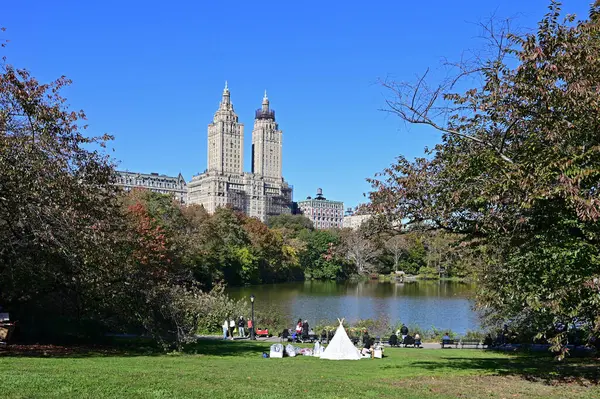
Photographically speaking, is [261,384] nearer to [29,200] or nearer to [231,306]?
[29,200]

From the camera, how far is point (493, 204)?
10633mm

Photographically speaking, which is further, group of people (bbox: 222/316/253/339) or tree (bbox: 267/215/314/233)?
tree (bbox: 267/215/314/233)

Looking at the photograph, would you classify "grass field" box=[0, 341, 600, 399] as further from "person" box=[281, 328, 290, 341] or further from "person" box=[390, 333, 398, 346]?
"person" box=[281, 328, 290, 341]

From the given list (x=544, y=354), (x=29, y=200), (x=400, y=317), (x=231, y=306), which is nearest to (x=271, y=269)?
(x=400, y=317)

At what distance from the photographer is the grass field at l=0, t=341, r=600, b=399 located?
8.51 meters

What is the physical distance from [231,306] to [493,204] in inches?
793

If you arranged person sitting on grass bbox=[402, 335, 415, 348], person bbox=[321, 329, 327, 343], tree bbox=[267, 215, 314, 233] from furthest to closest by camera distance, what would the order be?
Result: tree bbox=[267, 215, 314, 233]
person bbox=[321, 329, 327, 343]
person sitting on grass bbox=[402, 335, 415, 348]

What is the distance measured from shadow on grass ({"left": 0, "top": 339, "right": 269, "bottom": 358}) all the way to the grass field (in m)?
0.11

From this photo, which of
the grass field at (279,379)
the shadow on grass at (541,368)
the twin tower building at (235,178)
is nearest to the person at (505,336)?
the shadow on grass at (541,368)

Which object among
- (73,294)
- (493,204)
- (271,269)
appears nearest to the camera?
(493,204)

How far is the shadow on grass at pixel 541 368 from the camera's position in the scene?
1117cm

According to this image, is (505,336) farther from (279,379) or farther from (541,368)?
(279,379)

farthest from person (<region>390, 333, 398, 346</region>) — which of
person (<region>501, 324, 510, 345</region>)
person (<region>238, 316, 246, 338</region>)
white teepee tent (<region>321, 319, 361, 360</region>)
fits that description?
person (<region>238, 316, 246, 338</region>)

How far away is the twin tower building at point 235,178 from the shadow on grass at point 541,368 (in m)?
157
